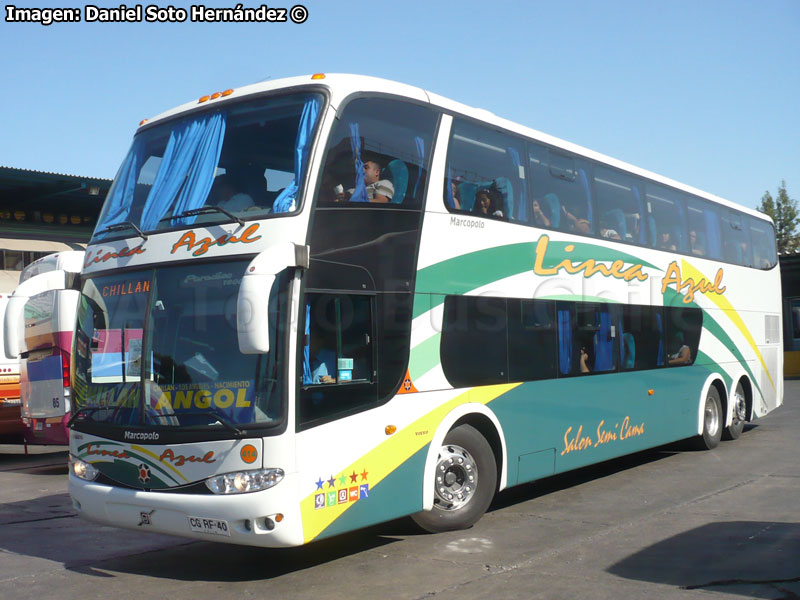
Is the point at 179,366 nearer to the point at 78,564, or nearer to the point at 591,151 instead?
the point at 78,564

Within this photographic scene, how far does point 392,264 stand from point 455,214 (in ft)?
3.76

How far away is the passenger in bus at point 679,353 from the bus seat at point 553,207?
3690 mm

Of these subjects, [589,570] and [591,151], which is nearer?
[589,570]

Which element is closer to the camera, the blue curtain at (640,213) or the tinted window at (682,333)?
the blue curtain at (640,213)

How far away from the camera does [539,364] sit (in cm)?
969

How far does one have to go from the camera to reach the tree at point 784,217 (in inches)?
2454

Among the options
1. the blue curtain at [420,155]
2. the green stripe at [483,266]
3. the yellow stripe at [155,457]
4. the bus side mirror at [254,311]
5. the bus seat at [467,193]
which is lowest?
the yellow stripe at [155,457]

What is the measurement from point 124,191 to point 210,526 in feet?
10.8

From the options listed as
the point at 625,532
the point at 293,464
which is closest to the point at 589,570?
the point at 625,532

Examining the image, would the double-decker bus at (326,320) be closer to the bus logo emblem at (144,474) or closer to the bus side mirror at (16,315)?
the bus logo emblem at (144,474)

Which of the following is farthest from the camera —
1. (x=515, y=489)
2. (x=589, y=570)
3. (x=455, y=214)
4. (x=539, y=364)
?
(x=515, y=489)

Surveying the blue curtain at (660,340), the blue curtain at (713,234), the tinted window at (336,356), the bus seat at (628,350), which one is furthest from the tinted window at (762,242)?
the tinted window at (336,356)

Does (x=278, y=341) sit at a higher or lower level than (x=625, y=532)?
higher

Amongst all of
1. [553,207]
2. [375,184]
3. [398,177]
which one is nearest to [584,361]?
[553,207]
